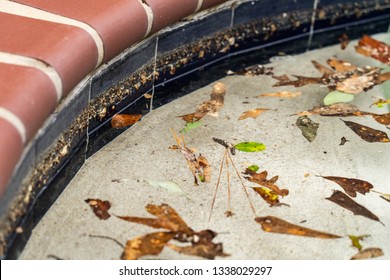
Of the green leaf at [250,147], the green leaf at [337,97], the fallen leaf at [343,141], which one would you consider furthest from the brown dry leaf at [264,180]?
the green leaf at [337,97]

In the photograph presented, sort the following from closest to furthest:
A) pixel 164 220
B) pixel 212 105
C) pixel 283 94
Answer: pixel 164 220, pixel 212 105, pixel 283 94

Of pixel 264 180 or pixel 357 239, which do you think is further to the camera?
pixel 264 180

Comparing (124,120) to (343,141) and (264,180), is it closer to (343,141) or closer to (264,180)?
(264,180)

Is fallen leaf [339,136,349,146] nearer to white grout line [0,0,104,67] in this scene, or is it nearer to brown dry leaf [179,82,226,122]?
brown dry leaf [179,82,226,122]

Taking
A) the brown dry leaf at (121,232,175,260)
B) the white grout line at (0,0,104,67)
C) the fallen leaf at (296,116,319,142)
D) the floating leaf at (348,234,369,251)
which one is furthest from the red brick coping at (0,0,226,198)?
the floating leaf at (348,234,369,251)

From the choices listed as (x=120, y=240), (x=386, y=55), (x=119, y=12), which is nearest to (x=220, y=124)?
(x=119, y=12)

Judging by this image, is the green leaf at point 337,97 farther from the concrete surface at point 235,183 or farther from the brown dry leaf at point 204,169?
the brown dry leaf at point 204,169

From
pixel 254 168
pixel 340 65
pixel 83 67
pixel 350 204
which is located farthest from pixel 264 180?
pixel 340 65
